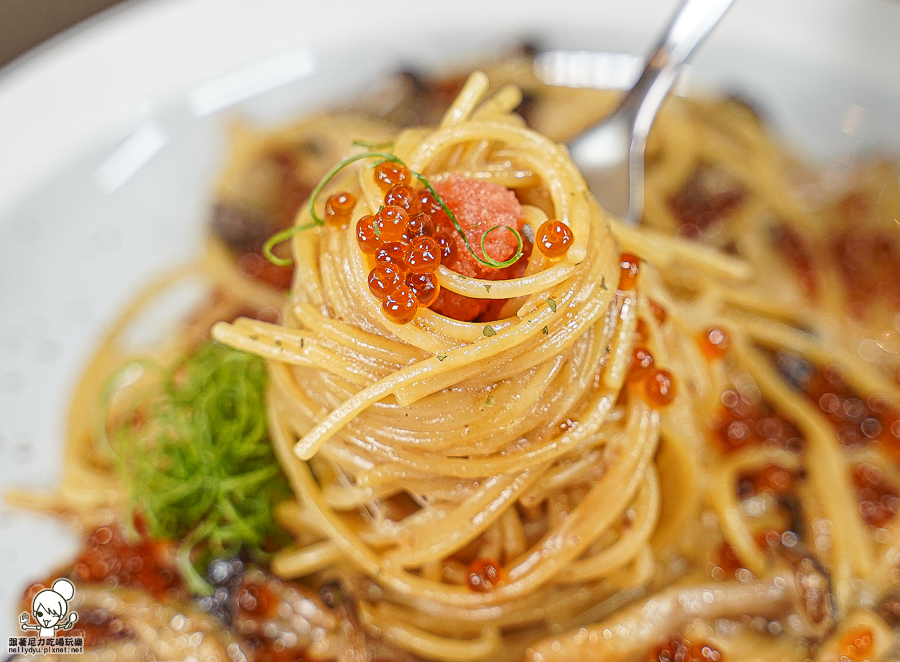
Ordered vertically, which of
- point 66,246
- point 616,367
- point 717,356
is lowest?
Result: point 717,356

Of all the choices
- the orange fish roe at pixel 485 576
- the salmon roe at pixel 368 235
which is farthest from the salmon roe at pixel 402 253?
the orange fish roe at pixel 485 576

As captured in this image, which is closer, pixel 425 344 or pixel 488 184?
pixel 425 344

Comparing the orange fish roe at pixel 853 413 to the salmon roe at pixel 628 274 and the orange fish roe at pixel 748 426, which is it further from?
the salmon roe at pixel 628 274

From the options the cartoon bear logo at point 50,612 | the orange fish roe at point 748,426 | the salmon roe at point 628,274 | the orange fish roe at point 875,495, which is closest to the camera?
Result: the salmon roe at point 628,274

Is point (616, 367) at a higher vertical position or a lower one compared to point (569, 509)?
higher

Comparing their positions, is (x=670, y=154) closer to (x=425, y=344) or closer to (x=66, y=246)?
(x=425, y=344)

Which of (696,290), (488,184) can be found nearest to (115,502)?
(488,184)
